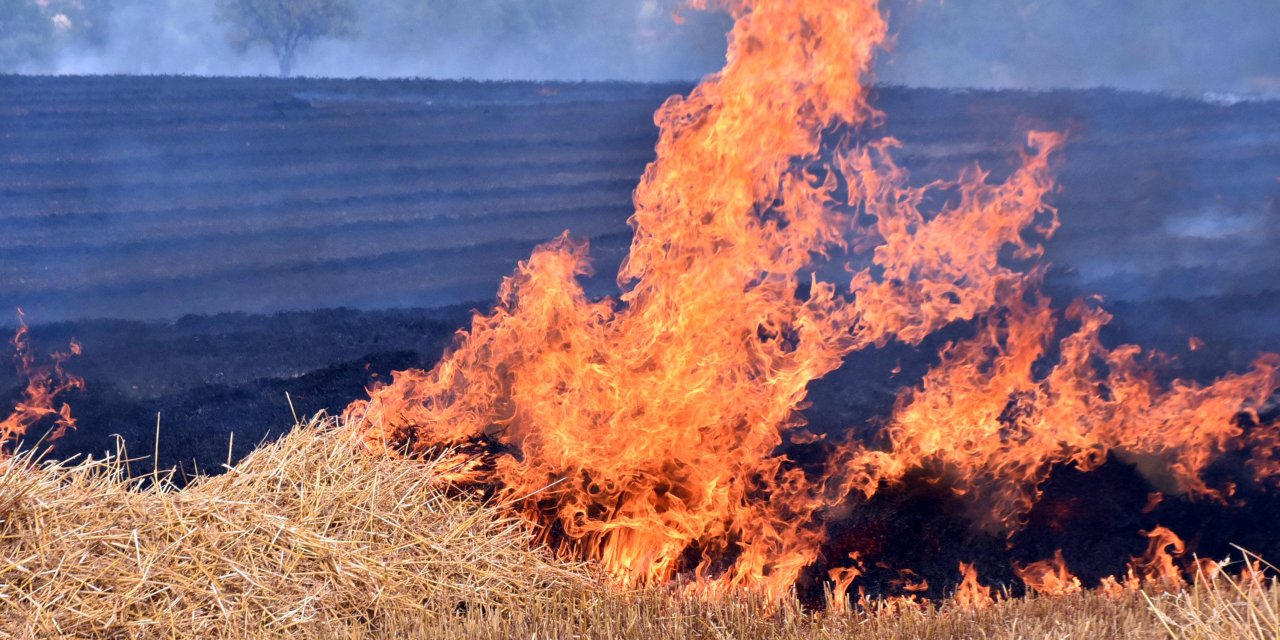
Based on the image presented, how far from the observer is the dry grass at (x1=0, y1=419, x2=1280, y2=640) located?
12.7 ft

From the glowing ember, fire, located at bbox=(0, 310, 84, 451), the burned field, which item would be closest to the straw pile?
the burned field

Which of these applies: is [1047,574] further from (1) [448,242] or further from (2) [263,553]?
(1) [448,242]

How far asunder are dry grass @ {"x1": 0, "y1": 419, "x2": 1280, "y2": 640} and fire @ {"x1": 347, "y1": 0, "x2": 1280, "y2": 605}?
1.48 feet

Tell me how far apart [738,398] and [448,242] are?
7330 mm

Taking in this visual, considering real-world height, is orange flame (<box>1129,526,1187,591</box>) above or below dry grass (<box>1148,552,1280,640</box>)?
above

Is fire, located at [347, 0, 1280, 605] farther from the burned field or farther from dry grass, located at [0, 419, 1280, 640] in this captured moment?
dry grass, located at [0, 419, 1280, 640]

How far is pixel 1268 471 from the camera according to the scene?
607 centimetres

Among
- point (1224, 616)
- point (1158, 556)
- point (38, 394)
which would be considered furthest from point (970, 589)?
point (38, 394)

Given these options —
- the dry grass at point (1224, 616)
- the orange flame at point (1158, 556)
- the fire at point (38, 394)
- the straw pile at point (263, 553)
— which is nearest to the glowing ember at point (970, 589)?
the orange flame at point (1158, 556)

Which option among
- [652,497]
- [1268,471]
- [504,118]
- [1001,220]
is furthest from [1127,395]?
[504,118]

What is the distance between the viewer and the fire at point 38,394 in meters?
7.40

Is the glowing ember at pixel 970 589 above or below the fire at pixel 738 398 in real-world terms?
below

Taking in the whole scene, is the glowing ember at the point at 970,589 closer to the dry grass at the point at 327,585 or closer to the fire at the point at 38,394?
the dry grass at the point at 327,585

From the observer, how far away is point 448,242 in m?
12.2
